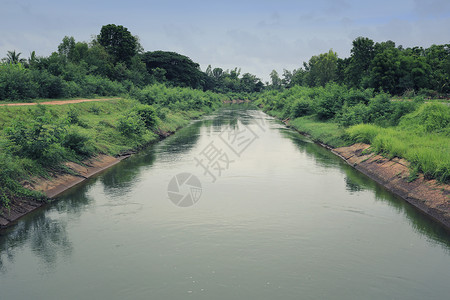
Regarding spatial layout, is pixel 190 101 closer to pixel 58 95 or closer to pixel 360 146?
pixel 58 95

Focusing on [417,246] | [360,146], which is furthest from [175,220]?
[360,146]

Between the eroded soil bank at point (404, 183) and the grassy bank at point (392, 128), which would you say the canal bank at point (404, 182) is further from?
the grassy bank at point (392, 128)

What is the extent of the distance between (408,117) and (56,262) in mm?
19428

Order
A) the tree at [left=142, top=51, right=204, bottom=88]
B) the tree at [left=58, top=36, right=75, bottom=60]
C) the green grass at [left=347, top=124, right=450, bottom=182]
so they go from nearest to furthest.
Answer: the green grass at [left=347, top=124, right=450, bottom=182] < the tree at [left=58, top=36, right=75, bottom=60] < the tree at [left=142, top=51, right=204, bottom=88]

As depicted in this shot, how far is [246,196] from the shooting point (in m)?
13.7

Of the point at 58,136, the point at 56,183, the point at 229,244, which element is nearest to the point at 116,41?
the point at 58,136

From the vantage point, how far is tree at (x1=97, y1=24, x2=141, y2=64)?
56.4m

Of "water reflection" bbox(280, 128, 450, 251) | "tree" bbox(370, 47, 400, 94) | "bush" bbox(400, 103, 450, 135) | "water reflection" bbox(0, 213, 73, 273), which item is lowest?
"water reflection" bbox(0, 213, 73, 273)

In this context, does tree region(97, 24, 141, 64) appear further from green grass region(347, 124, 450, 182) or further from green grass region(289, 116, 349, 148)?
green grass region(347, 124, 450, 182)

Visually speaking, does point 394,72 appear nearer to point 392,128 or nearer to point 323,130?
point 323,130

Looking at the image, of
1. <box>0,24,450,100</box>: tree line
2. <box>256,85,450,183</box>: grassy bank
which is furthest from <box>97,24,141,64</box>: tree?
<box>256,85,450,183</box>: grassy bank

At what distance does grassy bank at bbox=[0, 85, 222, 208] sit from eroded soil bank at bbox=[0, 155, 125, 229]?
23 cm

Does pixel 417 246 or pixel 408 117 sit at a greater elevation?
pixel 408 117

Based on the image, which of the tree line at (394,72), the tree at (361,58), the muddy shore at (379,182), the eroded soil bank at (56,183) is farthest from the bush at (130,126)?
the tree at (361,58)
